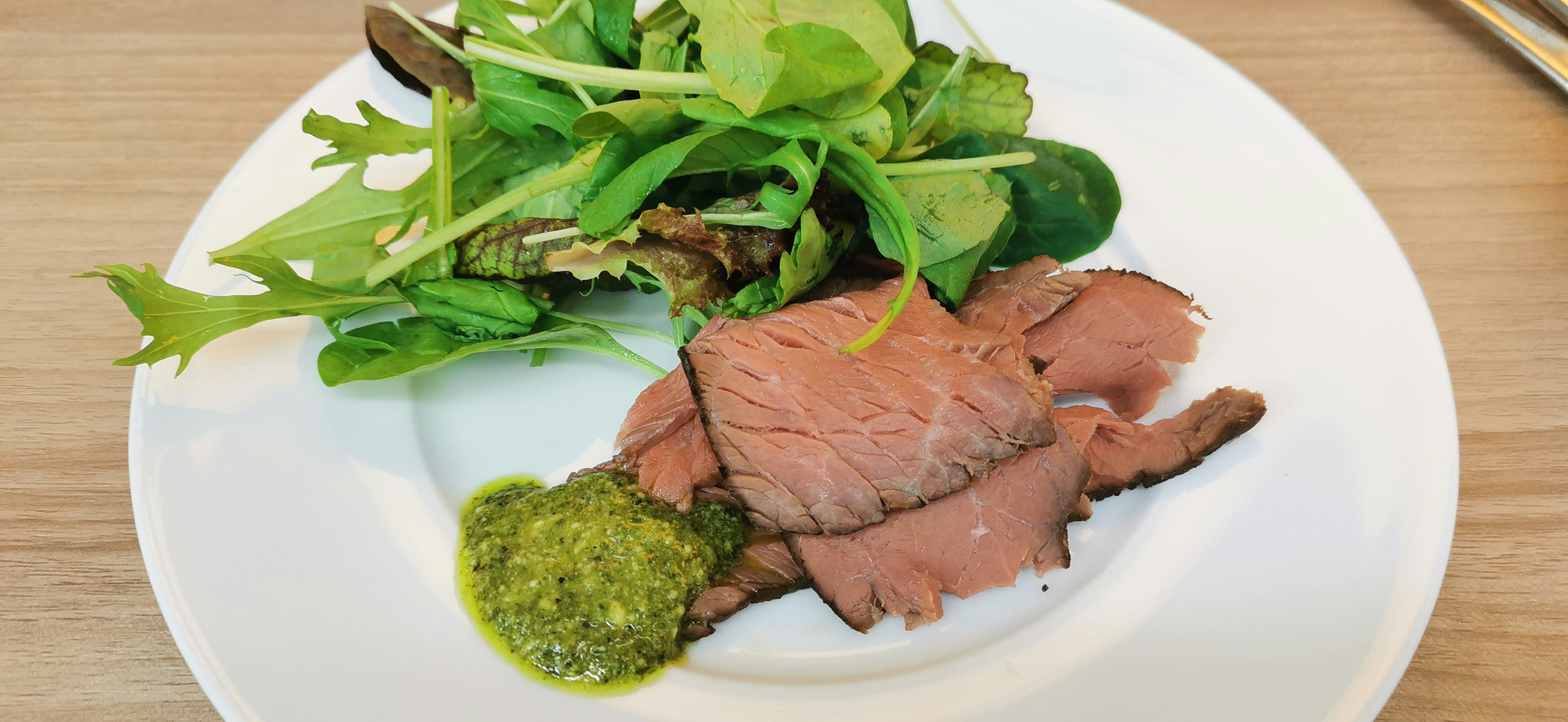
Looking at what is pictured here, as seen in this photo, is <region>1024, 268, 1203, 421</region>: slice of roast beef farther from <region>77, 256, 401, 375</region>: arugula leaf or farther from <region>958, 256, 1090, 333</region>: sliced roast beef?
<region>77, 256, 401, 375</region>: arugula leaf

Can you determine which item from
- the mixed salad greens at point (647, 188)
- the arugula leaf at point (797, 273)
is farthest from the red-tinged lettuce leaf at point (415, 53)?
the arugula leaf at point (797, 273)

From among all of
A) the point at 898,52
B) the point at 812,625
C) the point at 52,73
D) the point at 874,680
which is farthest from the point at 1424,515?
the point at 52,73

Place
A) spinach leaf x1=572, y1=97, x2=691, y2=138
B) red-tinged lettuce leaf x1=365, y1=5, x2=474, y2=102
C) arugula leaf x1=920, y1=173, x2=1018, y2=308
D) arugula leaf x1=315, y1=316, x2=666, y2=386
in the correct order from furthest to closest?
red-tinged lettuce leaf x1=365, y1=5, x2=474, y2=102 < arugula leaf x1=920, y1=173, x2=1018, y2=308 < arugula leaf x1=315, y1=316, x2=666, y2=386 < spinach leaf x1=572, y1=97, x2=691, y2=138

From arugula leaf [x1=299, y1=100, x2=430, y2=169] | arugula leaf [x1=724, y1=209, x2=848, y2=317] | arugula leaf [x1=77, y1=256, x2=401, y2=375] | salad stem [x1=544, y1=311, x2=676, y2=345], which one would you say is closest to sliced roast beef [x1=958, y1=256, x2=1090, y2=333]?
arugula leaf [x1=724, y1=209, x2=848, y2=317]

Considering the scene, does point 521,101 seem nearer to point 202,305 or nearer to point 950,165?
point 202,305

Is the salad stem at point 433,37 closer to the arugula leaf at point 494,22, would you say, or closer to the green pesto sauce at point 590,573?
the arugula leaf at point 494,22

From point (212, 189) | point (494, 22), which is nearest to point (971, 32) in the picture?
point (494, 22)

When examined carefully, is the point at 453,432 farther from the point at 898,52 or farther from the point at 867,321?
the point at 898,52
